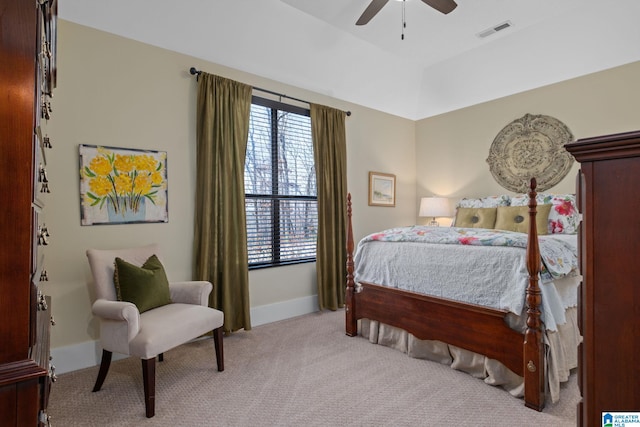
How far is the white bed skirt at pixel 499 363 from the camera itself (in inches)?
78.0

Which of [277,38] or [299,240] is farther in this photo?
[299,240]

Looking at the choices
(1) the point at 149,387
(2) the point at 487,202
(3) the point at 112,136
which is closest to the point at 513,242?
(2) the point at 487,202

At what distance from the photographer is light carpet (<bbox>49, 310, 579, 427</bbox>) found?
187cm

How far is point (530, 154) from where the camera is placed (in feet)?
13.7

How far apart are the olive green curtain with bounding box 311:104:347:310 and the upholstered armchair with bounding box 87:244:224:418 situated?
163 centimetres

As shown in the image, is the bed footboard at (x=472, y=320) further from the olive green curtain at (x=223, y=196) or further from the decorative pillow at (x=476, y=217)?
the decorative pillow at (x=476, y=217)

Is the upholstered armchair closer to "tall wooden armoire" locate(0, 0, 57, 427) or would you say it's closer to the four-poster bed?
"tall wooden armoire" locate(0, 0, 57, 427)

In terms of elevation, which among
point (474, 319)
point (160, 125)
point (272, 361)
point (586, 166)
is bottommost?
point (272, 361)

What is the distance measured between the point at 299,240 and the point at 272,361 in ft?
5.20

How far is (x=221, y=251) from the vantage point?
316 centimetres

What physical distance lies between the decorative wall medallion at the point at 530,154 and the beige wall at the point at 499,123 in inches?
3.2

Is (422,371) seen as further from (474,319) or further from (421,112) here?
(421,112)

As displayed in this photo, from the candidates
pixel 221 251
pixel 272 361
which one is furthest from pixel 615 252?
pixel 221 251

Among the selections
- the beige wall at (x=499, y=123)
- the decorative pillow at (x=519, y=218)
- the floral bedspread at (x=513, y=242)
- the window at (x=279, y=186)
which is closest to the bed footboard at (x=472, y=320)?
the floral bedspread at (x=513, y=242)
